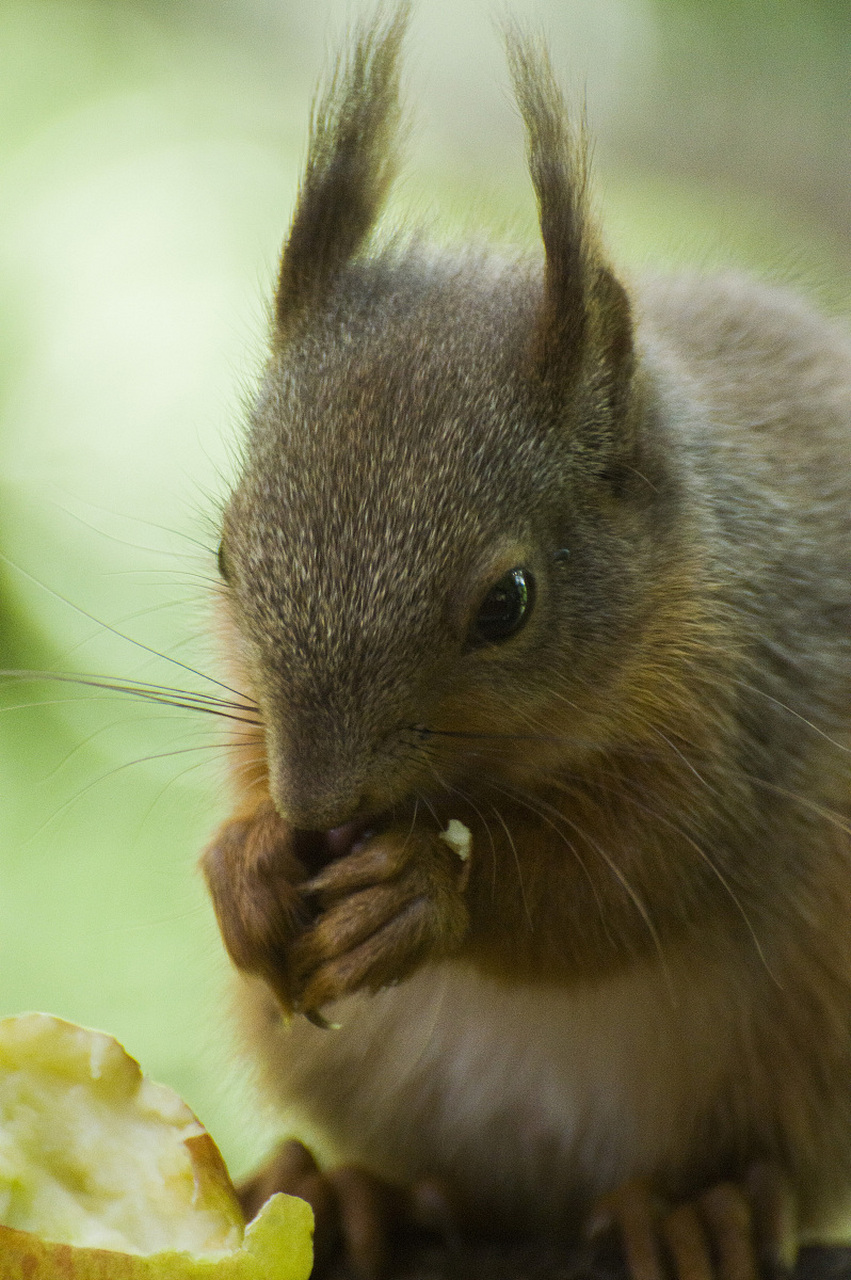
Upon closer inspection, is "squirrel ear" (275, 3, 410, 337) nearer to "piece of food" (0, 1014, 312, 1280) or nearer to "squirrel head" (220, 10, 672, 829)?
"squirrel head" (220, 10, 672, 829)

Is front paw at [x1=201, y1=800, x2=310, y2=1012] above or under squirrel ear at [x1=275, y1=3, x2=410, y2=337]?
under

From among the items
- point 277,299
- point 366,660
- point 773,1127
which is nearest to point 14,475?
point 277,299

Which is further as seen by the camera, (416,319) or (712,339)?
(712,339)

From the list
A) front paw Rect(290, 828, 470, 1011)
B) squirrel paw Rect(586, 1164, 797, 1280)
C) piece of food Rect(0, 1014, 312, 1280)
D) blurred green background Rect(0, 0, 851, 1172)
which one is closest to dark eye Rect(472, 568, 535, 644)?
front paw Rect(290, 828, 470, 1011)

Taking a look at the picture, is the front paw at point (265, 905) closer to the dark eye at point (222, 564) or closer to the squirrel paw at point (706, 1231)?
the dark eye at point (222, 564)

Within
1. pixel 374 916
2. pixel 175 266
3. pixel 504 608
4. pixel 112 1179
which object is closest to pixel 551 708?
pixel 504 608

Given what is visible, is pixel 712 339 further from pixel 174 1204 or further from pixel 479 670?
pixel 174 1204
